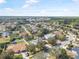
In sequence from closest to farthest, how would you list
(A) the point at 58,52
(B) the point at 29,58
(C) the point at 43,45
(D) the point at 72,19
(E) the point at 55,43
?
(A) the point at 58,52 < (B) the point at 29,58 < (C) the point at 43,45 < (E) the point at 55,43 < (D) the point at 72,19

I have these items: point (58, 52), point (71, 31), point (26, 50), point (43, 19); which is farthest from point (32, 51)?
point (43, 19)

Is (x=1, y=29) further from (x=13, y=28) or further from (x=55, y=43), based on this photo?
(x=55, y=43)

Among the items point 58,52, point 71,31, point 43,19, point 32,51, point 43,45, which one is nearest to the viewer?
point 58,52

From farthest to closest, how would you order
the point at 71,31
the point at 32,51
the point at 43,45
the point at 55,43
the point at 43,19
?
the point at 43,19
the point at 71,31
the point at 55,43
the point at 43,45
the point at 32,51

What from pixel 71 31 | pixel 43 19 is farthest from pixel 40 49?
pixel 43 19

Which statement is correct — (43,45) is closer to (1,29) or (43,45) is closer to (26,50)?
(26,50)

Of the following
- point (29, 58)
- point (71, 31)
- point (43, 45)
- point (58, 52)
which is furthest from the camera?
point (71, 31)

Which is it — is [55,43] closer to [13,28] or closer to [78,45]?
[78,45]

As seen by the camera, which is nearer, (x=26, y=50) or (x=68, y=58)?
(x=68, y=58)

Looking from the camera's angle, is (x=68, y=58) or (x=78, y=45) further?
(x=78, y=45)
